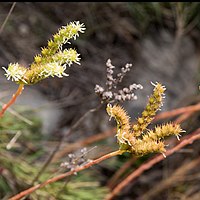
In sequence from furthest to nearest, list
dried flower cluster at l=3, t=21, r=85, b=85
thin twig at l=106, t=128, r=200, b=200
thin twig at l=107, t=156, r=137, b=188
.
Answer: thin twig at l=107, t=156, r=137, b=188
thin twig at l=106, t=128, r=200, b=200
dried flower cluster at l=3, t=21, r=85, b=85

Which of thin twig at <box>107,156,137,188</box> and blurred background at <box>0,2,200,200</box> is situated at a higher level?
blurred background at <box>0,2,200,200</box>

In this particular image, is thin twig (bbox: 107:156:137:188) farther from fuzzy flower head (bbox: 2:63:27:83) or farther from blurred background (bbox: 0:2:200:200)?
fuzzy flower head (bbox: 2:63:27:83)

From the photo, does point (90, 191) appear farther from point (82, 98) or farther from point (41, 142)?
point (82, 98)

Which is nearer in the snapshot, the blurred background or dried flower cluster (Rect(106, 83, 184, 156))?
dried flower cluster (Rect(106, 83, 184, 156))

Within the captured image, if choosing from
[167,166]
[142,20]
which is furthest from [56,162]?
[142,20]

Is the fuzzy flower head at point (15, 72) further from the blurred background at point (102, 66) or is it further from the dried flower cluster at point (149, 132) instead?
the blurred background at point (102, 66)

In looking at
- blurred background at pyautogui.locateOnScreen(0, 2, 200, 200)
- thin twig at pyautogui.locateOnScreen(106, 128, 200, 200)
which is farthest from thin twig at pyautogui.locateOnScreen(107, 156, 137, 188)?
thin twig at pyautogui.locateOnScreen(106, 128, 200, 200)

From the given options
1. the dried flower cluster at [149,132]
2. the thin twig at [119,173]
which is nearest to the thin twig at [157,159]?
the dried flower cluster at [149,132]
